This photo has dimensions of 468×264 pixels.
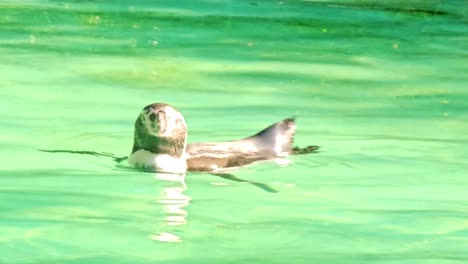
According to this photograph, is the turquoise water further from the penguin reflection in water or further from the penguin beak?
the penguin beak

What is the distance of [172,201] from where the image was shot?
7.72 metres

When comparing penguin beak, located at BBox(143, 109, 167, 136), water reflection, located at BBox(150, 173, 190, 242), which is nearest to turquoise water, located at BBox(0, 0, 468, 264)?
water reflection, located at BBox(150, 173, 190, 242)

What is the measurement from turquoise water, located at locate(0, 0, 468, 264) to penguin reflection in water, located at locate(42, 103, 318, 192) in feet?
0.24

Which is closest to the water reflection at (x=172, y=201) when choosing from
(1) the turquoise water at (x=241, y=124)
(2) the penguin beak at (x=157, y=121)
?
(1) the turquoise water at (x=241, y=124)

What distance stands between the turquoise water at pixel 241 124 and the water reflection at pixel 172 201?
2cm

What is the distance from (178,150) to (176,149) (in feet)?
0.04

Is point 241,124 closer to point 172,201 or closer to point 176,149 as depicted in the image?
point 176,149

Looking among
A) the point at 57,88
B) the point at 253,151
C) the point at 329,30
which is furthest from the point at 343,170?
the point at 329,30

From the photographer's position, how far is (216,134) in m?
10.1

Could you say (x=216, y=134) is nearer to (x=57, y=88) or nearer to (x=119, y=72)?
(x=57, y=88)

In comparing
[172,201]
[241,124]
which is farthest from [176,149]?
[241,124]

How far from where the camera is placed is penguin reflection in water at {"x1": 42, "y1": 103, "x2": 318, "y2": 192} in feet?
26.9

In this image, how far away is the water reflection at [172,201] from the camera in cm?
689

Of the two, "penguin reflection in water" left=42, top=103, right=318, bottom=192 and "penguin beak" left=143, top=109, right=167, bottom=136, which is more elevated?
"penguin beak" left=143, top=109, right=167, bottom=136
